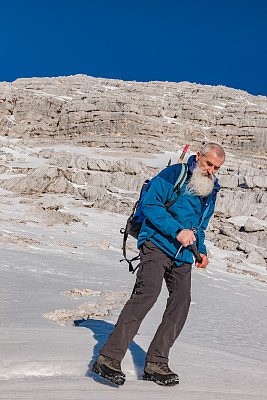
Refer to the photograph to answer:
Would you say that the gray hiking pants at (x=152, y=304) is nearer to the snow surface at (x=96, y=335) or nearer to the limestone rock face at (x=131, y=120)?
the snow surface at (x=96, y=335)

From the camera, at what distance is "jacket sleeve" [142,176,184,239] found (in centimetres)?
281

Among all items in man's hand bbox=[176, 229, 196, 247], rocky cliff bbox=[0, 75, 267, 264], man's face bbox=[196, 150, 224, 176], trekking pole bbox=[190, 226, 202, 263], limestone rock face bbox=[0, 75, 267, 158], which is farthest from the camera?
limestone rock face bbox=[0, 75, 267, 158]

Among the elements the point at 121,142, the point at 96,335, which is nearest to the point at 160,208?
the point at 96,335

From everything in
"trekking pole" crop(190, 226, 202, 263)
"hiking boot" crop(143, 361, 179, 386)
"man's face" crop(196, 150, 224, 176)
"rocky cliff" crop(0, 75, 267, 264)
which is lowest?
"hiking boot" crop(143, 361, 179, 386)

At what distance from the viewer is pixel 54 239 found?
13180 millimetres

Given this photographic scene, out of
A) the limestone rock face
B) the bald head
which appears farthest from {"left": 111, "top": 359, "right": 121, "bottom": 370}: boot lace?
the limestone rock face

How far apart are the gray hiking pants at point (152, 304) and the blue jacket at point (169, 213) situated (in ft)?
0.27

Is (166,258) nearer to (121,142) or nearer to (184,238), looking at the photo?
(184,238)

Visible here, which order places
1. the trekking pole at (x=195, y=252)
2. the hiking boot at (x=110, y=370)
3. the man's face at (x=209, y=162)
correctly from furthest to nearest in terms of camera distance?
the man's face at (x=209, y=162) < the trekking pole at (x=195, y=252) < the hiking boot at (x=110, y=370)

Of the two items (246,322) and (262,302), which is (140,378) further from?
(262,302)

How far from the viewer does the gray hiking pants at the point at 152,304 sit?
2.68 meters

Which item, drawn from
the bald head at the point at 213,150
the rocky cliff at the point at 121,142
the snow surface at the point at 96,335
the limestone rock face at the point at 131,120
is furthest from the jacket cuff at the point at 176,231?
the limestone rock face at the point at 131,120

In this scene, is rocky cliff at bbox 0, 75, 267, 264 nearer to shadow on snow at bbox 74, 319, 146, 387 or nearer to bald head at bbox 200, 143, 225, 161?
shadow on snow at bbox 74, 319, 146, 387

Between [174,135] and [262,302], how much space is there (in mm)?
57280
